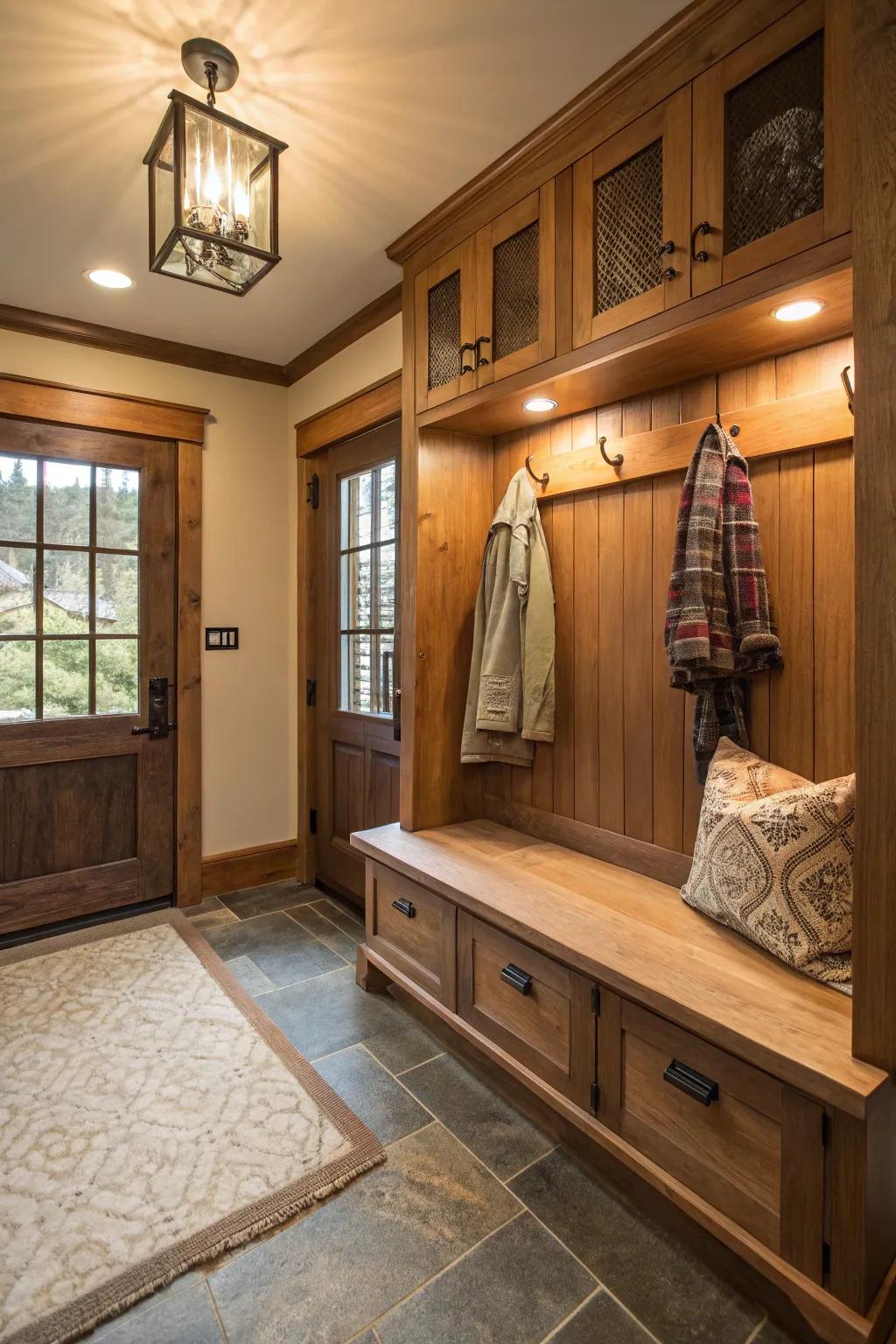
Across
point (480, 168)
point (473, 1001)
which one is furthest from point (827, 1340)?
point (480, 168)

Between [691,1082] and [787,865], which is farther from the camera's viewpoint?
[787,865]

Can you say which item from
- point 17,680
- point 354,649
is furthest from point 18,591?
point 354,649

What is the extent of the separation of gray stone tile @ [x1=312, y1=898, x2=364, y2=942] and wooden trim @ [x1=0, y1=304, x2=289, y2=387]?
259 centimetres

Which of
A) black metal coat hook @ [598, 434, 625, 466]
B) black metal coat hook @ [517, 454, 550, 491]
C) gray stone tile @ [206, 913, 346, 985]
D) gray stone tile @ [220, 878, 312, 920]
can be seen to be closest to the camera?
black metal coat hook @ [598, 434, 625, 466]

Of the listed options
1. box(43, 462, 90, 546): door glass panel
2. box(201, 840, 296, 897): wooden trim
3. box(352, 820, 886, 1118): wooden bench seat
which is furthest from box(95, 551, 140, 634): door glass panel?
box(352, 820, 886, 1118): wooden bench seat

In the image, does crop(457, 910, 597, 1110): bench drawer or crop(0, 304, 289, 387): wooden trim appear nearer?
crop(457, 910, 597, 1110): bench drawer

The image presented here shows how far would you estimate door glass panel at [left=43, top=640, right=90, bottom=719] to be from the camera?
9.96 ft

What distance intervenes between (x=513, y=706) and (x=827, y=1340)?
1574mm

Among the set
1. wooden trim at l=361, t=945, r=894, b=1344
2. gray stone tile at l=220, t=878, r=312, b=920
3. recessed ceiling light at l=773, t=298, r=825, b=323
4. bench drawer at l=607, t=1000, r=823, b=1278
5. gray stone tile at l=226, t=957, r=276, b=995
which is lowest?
gray stone tile at l=226, t=957, r=276, b=995

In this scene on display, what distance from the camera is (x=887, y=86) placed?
117 centimetres

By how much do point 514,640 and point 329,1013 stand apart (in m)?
1.40

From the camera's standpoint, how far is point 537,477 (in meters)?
2.34

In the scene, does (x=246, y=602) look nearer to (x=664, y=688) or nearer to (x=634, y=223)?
(x=664, y=688)

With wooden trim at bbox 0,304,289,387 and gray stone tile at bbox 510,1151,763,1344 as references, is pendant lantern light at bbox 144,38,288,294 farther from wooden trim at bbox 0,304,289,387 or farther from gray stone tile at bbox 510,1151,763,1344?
gray stone tile at bbox 510,1151,763,1344
